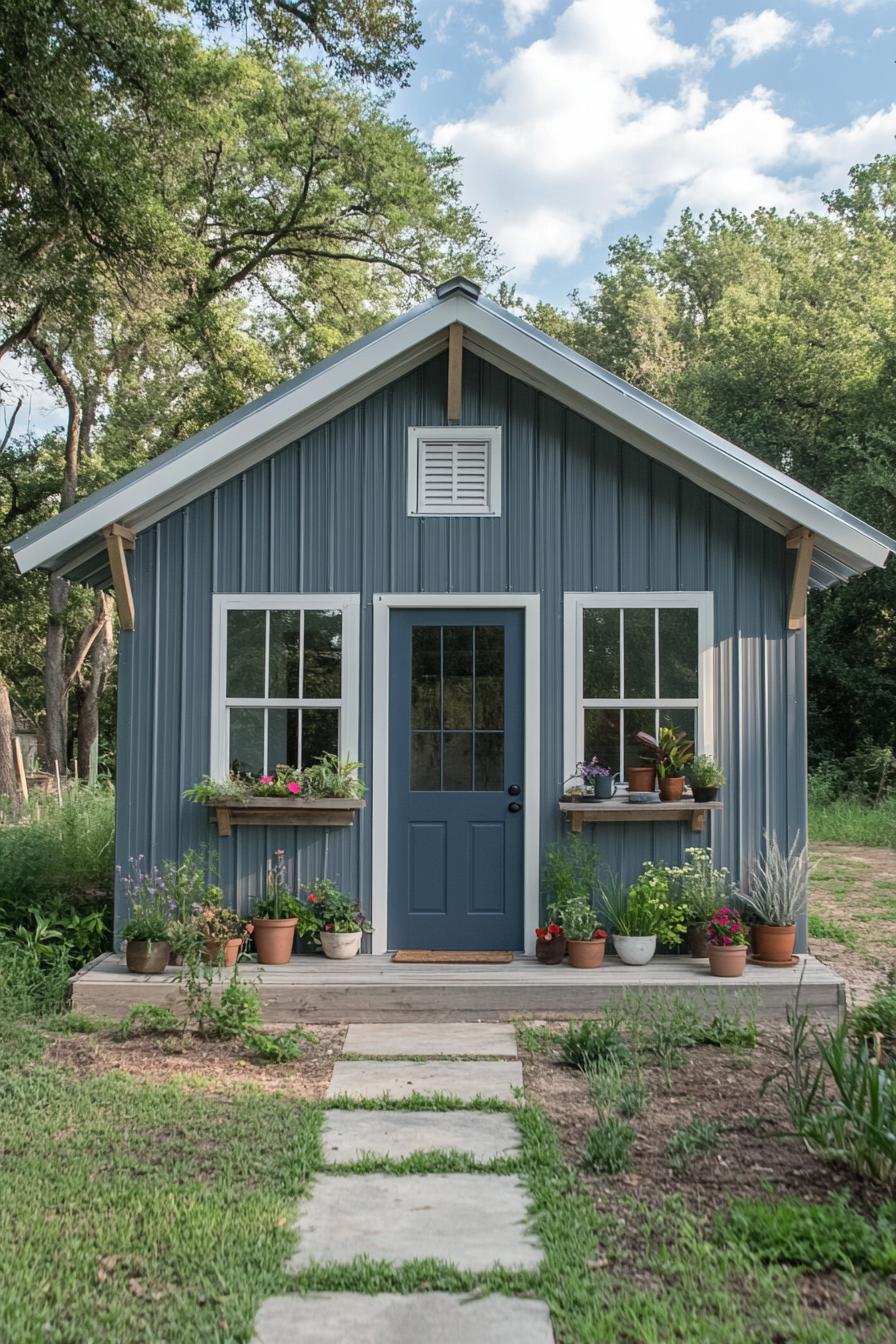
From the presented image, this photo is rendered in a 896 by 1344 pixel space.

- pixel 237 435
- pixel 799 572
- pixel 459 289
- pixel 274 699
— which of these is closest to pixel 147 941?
pixel 274 699

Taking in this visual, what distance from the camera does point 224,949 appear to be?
22.2 feet

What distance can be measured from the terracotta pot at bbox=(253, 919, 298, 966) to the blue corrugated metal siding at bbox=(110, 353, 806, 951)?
1.14 feet

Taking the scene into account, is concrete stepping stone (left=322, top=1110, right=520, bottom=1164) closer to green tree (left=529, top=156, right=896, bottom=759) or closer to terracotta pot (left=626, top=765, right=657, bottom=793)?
terracotta pot (left=626, top=765, right=657, bottom=793)

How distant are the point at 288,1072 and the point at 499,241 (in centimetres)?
2001

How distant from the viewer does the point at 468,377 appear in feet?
23.9

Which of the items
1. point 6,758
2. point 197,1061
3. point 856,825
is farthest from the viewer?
point 6,758

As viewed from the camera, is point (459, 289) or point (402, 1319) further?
point (459, 289)

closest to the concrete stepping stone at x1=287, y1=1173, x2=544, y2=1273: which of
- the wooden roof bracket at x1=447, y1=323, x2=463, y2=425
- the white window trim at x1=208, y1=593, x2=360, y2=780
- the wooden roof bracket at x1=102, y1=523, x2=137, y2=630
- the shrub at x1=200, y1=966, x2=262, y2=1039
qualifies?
the shrub at x1=200, y1=966, x2=262, y2=1039

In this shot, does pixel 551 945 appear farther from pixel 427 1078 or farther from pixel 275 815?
pixel 275 815

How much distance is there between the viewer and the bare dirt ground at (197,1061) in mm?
5234

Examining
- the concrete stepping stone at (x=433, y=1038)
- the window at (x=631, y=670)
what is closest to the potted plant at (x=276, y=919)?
the concrete stepping stone at (x=433, y=1038)

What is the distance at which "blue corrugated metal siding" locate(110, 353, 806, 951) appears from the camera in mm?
7152

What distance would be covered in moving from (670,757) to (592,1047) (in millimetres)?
2211

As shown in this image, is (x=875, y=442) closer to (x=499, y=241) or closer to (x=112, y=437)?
(x=499, y=241)
